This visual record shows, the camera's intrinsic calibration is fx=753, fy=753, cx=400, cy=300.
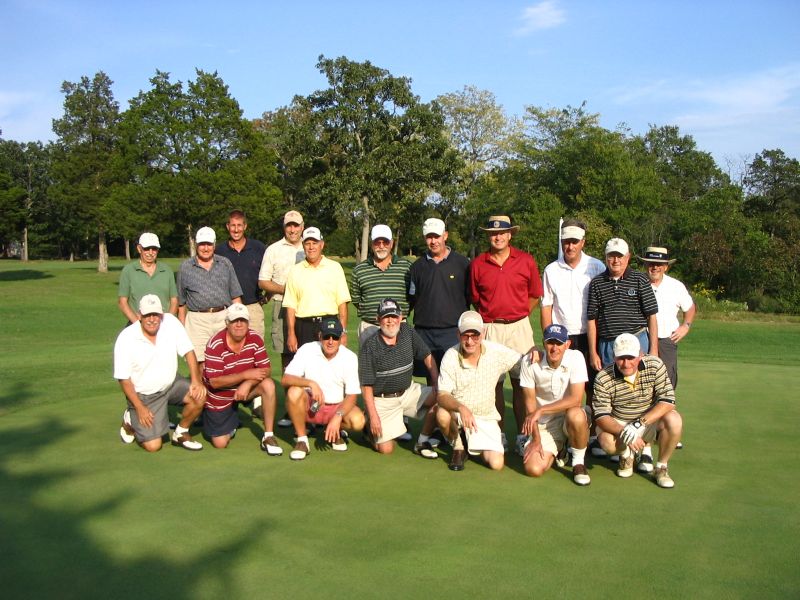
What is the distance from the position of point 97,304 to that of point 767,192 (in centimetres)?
4087

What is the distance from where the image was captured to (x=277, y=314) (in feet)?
27.1

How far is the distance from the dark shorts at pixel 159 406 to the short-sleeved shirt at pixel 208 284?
3.10ft

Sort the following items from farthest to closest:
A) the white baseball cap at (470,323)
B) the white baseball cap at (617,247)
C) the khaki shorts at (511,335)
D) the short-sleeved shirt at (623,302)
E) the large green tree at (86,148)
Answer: the large green tree at (86,148) < the khaki shorts at (511,335) < the short-sleeved shirt at (623,302) < the white baseball cap at (617,247) < the white baseball cap at (470,323)

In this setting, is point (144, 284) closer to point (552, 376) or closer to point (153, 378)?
point (153, 378)

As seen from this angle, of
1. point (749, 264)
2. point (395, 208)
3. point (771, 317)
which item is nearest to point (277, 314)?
point (771, 317)

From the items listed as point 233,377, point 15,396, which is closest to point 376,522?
point 233,377

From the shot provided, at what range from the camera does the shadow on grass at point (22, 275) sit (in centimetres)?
3703

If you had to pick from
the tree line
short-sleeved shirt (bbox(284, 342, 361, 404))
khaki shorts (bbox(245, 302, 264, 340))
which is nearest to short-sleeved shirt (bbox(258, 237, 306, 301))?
khaki shorts (bbox(245, 302, 264, 340))

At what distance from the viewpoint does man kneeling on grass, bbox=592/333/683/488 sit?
5656mm

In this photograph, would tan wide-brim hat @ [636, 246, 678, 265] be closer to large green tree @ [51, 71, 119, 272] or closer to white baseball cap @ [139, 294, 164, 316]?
white baseball cap @ [139, 294, 164, 316]

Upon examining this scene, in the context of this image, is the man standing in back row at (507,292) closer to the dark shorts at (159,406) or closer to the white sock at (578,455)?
the white sock at (578,455)

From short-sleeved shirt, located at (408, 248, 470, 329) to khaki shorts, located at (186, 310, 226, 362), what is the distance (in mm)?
2095

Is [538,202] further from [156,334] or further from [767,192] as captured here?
[156,334]

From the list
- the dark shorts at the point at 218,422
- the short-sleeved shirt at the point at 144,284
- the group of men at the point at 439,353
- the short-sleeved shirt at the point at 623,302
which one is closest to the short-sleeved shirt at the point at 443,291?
the group of men at the point at 439,353
